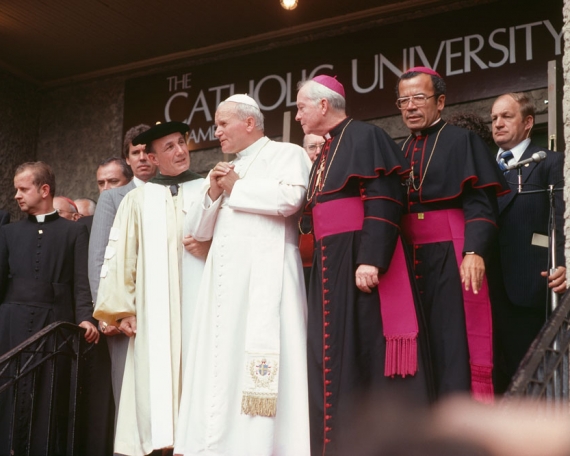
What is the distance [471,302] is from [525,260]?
70 centimetres

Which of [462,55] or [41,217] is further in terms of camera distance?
[462,55]

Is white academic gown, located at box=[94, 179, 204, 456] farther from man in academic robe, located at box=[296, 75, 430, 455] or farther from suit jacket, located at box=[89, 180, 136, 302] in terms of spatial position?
man in academic robe, located at box=[296, 75, 430, 455]

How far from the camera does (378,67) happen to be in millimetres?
8000

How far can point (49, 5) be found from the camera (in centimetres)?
816

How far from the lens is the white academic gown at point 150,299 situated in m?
5.04

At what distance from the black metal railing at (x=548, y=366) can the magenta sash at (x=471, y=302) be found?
668mm

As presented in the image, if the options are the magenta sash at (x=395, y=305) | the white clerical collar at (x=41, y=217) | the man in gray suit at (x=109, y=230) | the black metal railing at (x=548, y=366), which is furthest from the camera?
the white clerical collar at (x=41, y=217)

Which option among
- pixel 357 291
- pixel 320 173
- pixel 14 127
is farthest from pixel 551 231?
pixel 14 127

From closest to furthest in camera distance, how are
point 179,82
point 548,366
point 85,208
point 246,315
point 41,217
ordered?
point 548,366
point 246,315
point 41,217
point 85,208
point 179,82

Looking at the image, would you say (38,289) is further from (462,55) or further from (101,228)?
(462,55)

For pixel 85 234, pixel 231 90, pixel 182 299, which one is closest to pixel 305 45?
pixel 231 90

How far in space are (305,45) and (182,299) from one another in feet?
13.1

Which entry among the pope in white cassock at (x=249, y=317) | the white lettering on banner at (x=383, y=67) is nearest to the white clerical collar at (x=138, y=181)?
the pope in white cassock at (x=249, y=317)

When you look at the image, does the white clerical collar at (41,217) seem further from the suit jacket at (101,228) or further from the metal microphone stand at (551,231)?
the metal microphone stand at (551,231)
